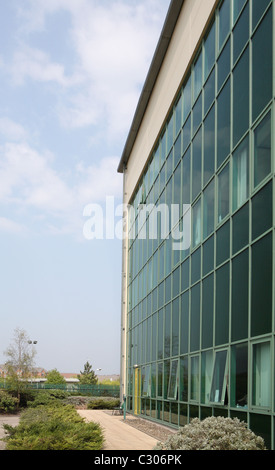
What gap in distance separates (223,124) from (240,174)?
235 cm

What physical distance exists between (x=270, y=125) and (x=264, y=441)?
6465 mm

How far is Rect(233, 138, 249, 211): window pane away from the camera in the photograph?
14.9m

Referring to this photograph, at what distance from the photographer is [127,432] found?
78.8 ft

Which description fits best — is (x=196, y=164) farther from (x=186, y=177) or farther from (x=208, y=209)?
(x=208, y=209)

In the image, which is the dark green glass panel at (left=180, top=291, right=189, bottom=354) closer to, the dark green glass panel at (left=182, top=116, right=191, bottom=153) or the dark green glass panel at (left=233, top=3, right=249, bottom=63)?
the dark green glass panel at (left=182, top=116, right=191, bottom=153)

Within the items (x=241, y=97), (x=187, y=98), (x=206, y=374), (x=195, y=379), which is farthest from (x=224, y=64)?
(x=195, y=379)

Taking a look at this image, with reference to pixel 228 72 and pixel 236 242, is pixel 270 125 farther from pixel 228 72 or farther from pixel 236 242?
pixel 228 72

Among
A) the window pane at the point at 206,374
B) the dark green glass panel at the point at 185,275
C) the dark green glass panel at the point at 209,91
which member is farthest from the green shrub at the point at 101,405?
the dark green glass panel at the point at 209,91

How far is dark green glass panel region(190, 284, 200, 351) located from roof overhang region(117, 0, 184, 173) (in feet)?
36.1

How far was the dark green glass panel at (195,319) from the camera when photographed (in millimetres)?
19547

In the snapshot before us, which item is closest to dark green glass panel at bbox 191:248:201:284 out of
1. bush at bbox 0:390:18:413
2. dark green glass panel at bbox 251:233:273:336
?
dark green glass panel at bbox 251:233:273:336

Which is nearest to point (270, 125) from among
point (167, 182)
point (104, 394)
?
point (167, 182)
